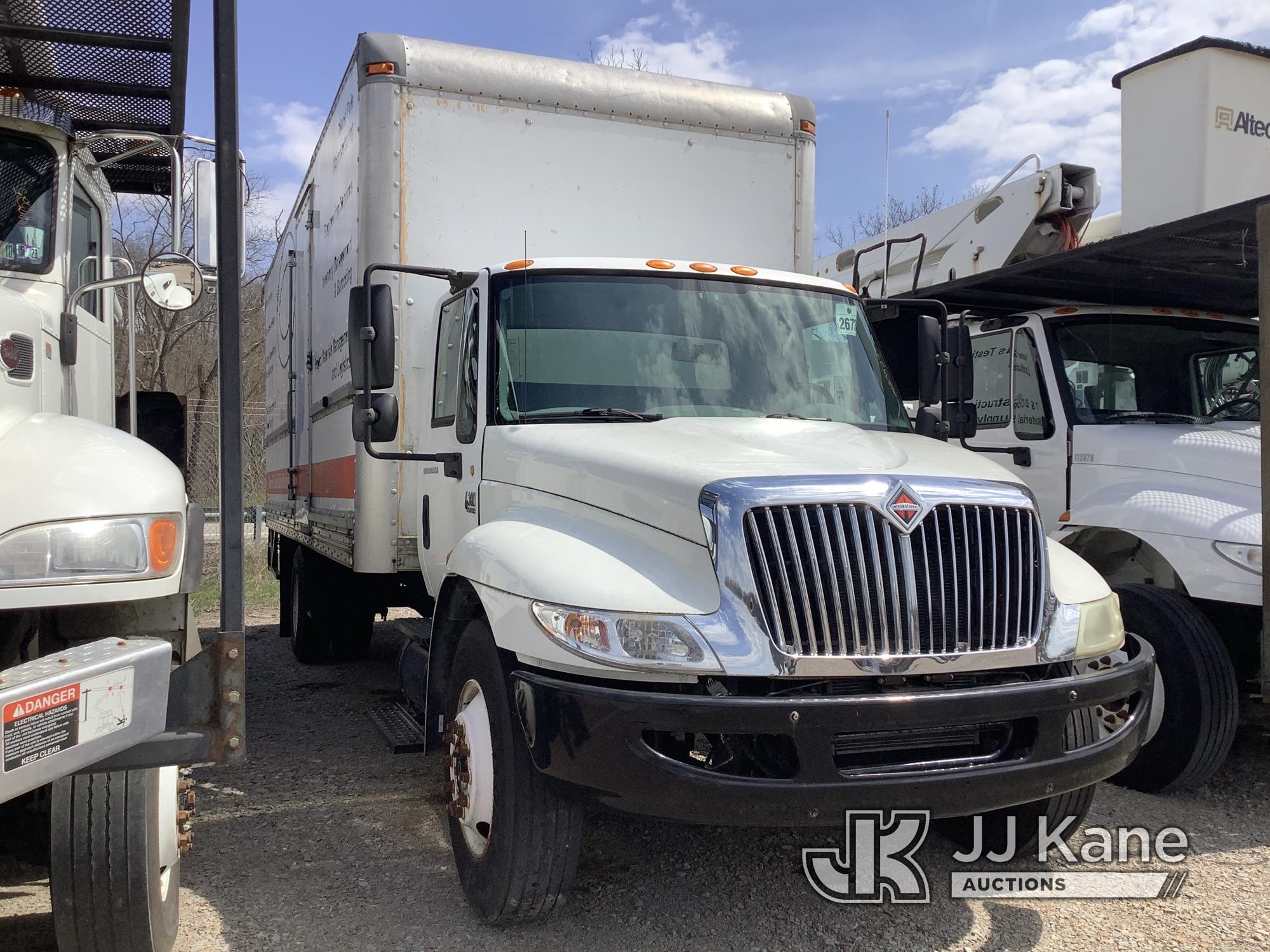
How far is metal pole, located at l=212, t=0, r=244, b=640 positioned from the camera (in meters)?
2.89

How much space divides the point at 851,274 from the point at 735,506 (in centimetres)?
695

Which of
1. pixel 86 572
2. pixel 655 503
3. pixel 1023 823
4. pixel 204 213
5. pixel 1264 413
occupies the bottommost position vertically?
pixel 1023 823

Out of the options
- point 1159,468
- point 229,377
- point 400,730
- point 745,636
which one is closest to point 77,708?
point 229,377

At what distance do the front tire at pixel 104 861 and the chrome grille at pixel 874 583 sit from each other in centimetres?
191

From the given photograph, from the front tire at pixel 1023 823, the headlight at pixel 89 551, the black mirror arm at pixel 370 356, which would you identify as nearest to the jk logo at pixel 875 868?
the front tire at pixel 1023 823

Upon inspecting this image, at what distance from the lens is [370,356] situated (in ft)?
13.6

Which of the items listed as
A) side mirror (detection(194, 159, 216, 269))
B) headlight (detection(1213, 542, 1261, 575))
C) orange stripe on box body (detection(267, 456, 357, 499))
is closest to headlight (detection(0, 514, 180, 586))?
side mirror (detection(194, 159, 216, 269))

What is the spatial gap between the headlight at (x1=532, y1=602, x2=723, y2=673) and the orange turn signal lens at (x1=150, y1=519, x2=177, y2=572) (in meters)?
1.09

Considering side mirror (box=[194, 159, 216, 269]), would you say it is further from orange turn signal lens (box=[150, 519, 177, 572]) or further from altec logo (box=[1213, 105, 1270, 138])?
altec logo (box=[1213, 105, 1270, 138])

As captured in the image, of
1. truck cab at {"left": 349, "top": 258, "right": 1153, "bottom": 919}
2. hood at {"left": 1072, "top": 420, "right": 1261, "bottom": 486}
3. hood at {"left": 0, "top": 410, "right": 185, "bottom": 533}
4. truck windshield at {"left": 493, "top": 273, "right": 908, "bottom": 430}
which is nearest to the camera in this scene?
hood at {"left": 0, "top": 410, "right": 185, "bottom": 533}

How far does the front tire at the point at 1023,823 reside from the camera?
3.88 metres

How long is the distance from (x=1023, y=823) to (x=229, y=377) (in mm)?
3340

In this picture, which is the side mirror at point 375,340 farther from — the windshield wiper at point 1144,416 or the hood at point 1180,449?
the windshield wiper at point 1144,416

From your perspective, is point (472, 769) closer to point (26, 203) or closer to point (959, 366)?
point (26, 203)
